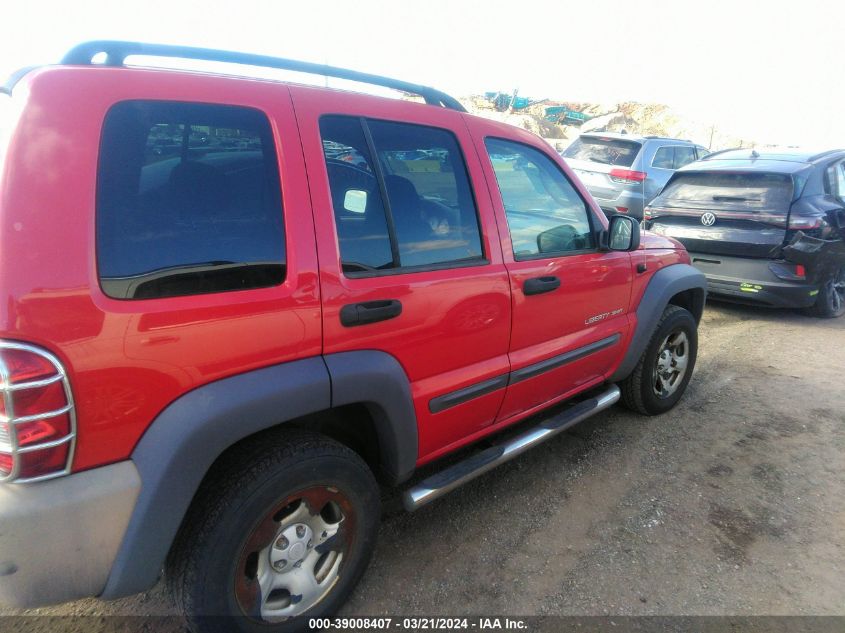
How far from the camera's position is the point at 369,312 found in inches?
74.7

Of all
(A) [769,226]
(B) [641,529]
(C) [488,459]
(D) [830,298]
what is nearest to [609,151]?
(A) [769,226]

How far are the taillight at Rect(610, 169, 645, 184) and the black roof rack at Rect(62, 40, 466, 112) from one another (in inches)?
288

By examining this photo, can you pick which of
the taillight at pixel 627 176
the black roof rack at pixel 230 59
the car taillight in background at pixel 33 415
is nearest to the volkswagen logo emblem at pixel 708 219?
the taillight at pixel 627 176

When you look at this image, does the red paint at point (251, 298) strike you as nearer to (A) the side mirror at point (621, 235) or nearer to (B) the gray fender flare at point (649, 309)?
(A) the side mirror at point (621, 235)

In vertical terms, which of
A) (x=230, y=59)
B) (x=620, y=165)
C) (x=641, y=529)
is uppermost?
(x=230, y=59)

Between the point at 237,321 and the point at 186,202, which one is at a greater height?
the point at 186,202

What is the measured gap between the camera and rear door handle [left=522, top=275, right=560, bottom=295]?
2498mm

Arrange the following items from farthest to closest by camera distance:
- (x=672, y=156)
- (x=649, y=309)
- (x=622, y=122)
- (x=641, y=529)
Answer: (x=622, y=122), (x=672, y=156), (x=649, y=309), (x=641, y=529)

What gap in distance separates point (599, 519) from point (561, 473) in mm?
410

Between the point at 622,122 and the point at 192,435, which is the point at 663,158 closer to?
the point at 192,435

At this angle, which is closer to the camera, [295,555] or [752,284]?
[295,555]

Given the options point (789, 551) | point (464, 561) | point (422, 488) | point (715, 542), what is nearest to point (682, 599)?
point (715, 542)

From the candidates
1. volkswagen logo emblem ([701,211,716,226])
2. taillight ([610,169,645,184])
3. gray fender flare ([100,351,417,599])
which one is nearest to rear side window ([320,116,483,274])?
gray fender flare ([100,351,417,599])

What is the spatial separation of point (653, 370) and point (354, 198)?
254 cm
